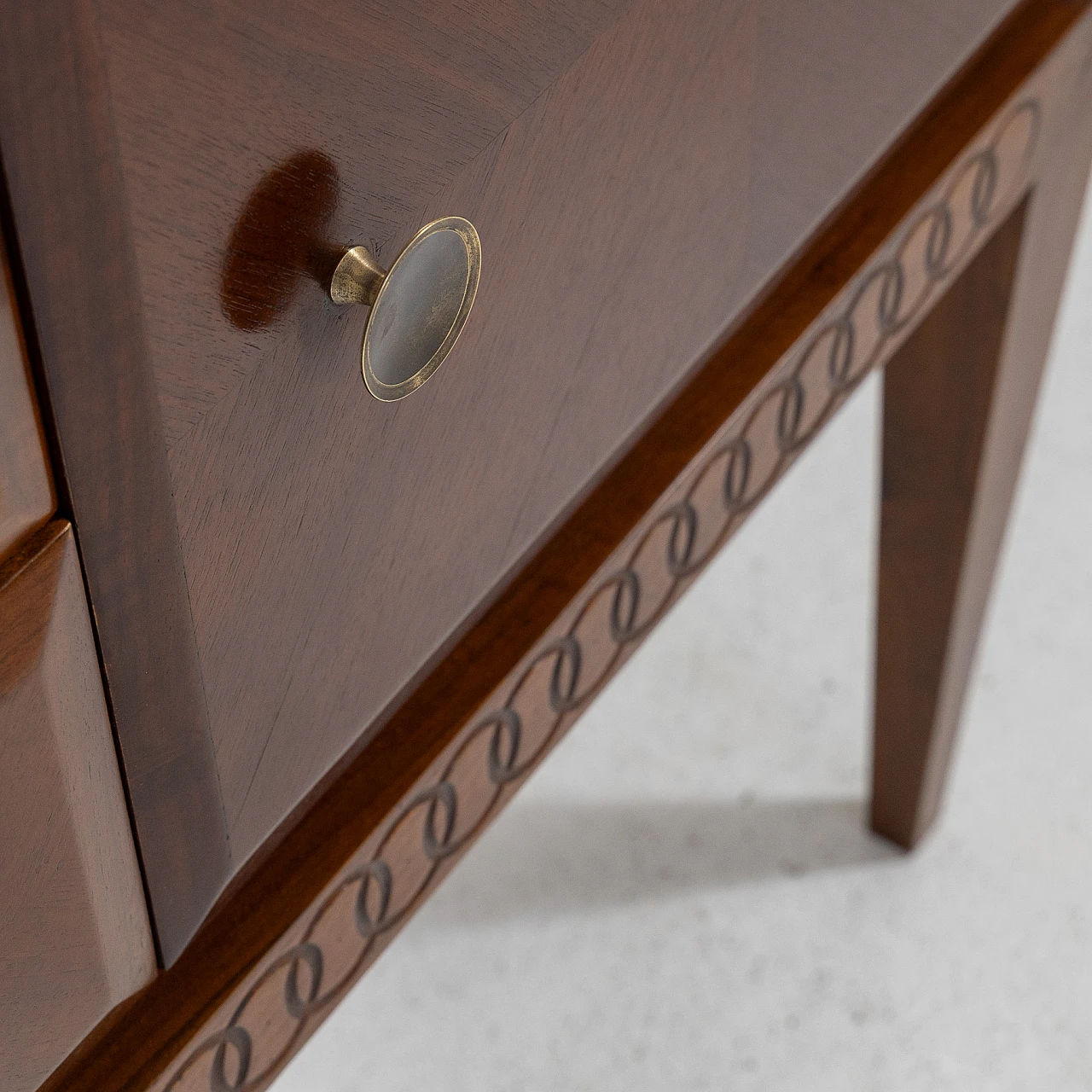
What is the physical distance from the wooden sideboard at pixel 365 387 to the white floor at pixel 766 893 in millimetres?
405

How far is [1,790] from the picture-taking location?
0.24m

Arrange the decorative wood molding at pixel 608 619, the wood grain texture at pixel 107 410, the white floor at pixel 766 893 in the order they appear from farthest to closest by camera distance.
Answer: the white floor at pixel 766 893
the decorative wood molding at pixel 608 619
the wood grain texture at pixel 107 410

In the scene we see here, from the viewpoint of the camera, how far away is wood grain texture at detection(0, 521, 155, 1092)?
9.0 inches

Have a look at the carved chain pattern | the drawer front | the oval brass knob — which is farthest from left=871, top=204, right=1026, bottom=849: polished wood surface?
the oval brass knob

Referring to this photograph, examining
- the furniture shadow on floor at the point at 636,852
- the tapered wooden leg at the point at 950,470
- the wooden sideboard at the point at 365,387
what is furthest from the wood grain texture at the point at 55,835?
the furniture shadow on floor at the point at 636,852

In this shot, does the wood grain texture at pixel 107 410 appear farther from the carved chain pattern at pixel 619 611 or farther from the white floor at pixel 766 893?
the white floor at pixel 766 893

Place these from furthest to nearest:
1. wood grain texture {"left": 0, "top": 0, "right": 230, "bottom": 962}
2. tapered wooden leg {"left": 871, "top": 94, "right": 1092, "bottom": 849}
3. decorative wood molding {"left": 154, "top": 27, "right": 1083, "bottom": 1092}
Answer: tapered wooden leg {"left": 871, "top": 94, "right": 1092, "bottom": 849}, decorative wood molding {"left": 154, "top": 27, "right": 1083, "bottom": 1092}, wood grain texture {"left": 0, "top": 0, "right": 230, "bottom": 962}

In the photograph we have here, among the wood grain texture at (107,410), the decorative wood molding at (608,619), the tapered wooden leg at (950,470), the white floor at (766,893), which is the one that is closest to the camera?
the wood grain texture at (107,410)

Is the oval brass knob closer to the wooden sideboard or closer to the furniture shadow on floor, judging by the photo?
the wooden sideboard

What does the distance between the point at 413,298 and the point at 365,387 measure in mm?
20

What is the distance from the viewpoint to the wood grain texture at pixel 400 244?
0.71ft

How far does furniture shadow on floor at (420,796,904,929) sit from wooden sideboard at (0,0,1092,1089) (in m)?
0.42

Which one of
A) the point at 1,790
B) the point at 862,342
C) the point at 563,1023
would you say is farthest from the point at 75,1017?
the point at 563,1023

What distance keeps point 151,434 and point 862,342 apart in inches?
11.1
